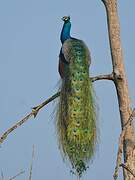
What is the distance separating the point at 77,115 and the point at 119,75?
1082mm

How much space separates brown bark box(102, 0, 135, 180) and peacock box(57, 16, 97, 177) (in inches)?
26.2

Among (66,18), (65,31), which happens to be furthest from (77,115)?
(66,18)

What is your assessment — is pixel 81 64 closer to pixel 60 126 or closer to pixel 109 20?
pixel 60 126

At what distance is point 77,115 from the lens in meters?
5.24

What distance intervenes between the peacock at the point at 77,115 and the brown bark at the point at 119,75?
666 millimetres

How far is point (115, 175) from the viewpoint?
10.3 feet

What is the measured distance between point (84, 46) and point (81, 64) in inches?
19.9

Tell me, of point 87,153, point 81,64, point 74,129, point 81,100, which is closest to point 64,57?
point 81,64

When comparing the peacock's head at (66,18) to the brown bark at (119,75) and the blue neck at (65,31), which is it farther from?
the brown bark at (119,75)

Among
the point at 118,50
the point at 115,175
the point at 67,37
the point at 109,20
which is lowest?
the point at 115,175

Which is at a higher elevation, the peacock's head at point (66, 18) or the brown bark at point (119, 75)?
the peacock's head at point (66, 18)

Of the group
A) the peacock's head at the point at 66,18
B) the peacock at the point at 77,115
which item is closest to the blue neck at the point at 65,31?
the peacock's head at the point at 66,18

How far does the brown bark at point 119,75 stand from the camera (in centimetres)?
421

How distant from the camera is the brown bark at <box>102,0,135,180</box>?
13.8 ft
